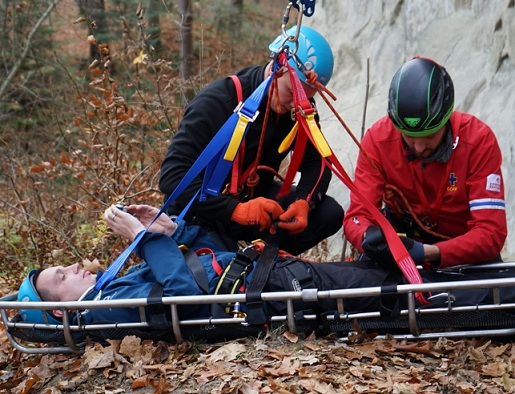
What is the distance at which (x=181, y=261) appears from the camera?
4574 millimetres

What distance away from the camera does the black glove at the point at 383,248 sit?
173 inches

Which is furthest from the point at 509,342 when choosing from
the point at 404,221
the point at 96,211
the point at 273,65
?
the point at 96,211

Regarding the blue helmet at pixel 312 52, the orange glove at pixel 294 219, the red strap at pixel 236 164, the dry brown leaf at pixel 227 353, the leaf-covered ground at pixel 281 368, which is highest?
the blue helmet at pixel 312 52

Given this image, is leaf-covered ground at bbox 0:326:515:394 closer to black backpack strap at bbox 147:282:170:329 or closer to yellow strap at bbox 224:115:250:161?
black backpack strap at bbox 147:282:170:329

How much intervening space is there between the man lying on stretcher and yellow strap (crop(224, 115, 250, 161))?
0.61 metres

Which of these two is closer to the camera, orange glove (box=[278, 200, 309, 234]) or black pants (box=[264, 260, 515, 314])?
black pants (box=[264, 260, 515, 314])

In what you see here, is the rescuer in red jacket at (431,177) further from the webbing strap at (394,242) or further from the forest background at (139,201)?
the forest background at (139,201)

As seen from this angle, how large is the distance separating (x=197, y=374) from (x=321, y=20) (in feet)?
23.0

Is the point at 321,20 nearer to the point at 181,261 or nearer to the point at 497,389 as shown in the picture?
the point at 181,261

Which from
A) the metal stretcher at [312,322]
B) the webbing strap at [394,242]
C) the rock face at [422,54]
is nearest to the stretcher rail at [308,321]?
the metal stretcher at [312,322]

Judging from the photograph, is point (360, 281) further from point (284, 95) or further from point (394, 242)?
point (284, 95)

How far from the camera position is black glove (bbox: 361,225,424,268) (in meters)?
4.40

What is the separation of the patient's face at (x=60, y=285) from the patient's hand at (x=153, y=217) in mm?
Result: 530

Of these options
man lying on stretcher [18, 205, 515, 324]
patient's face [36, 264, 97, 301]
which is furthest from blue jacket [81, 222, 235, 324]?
patient's face [36, 264, 97, 301]
